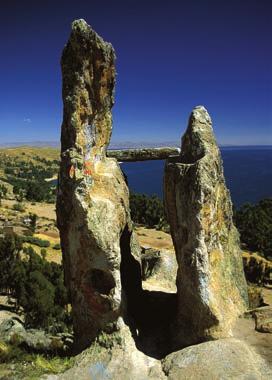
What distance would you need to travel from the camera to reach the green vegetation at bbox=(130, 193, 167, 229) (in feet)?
218

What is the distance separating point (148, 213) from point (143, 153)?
5295cm

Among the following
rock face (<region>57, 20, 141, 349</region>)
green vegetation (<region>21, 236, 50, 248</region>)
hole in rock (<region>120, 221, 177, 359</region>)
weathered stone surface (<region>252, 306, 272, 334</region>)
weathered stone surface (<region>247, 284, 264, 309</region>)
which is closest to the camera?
rock face (<region>57, 20, 141, 349</region>)

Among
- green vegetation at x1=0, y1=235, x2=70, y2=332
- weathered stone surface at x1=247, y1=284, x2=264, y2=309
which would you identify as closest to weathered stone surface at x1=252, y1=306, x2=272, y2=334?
weathered stone surface at x1=247, y1=284, x2=264, y2=309

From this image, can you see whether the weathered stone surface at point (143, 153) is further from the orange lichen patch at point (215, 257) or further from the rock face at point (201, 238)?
the orange lichen patch at point (215, 257)

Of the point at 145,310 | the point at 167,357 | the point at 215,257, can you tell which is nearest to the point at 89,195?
the point at 215,257

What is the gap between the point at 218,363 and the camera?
360 inches

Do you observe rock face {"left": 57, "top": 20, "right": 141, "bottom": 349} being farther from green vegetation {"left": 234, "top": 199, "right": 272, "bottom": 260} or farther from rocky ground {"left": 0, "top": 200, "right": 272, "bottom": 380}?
green vegetation {"left": 234, "top": 199, "right": 272, "bottom": 260}

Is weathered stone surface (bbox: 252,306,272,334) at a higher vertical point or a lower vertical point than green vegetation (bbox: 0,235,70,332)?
higher

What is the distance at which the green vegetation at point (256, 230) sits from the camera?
181ft

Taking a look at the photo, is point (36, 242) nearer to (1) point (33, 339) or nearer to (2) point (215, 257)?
(1) point (33, 339)

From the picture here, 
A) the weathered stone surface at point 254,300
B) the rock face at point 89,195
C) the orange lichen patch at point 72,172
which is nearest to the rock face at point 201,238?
the rock face at point 89,195

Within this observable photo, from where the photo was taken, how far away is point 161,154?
1395 centimetres

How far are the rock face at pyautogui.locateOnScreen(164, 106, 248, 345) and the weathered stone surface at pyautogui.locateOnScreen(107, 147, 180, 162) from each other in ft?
5.98

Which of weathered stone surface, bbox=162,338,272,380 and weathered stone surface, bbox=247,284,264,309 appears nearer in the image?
Result: weathered stone surface, bbox=162,338,272,380
